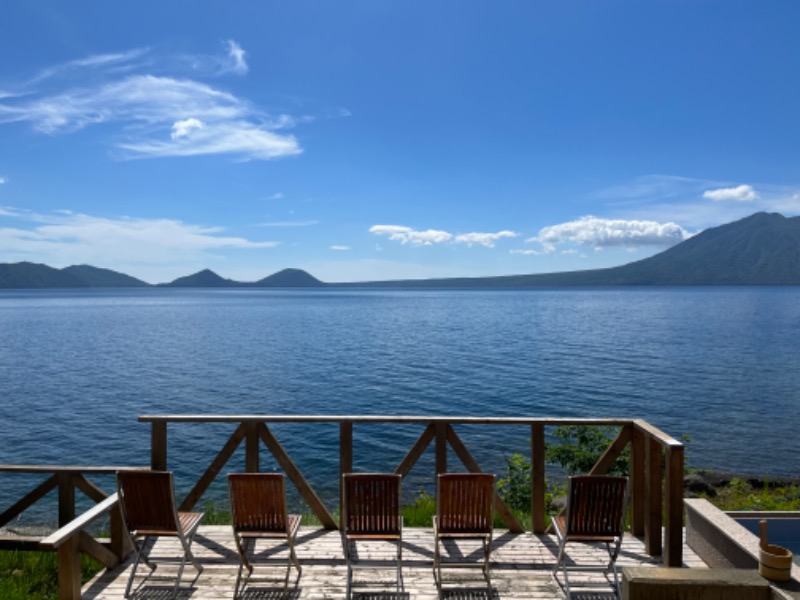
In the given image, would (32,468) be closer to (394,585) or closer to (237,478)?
(237,478)

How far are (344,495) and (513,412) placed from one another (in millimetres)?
18808

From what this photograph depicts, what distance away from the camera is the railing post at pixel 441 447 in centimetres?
634

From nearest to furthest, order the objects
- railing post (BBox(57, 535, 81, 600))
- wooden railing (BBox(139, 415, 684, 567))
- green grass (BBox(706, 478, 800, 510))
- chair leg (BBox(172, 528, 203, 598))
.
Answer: railing post (BBox(57, 535, 81, 600)), chair leg (BBox(172, 528, 203, 598)), wooden railing (BBox(139, 415, 684, 567)), green grass (BBox(706, 478, 800, 510))

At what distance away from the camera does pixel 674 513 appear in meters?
5.30

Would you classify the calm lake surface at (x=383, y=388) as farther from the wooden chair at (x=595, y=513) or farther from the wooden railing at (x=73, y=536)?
the wooden chair at (x=595, y=513)

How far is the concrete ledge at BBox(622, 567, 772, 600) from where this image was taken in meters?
3.48

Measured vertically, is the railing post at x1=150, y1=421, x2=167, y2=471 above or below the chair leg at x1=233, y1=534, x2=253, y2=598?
above

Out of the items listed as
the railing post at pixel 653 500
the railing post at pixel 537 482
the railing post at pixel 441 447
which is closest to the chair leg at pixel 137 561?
the railing post at pixel 441 447

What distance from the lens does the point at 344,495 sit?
504cm

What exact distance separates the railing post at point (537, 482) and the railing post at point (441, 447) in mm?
925

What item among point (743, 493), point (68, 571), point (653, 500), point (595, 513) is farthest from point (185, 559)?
point (743, 493)

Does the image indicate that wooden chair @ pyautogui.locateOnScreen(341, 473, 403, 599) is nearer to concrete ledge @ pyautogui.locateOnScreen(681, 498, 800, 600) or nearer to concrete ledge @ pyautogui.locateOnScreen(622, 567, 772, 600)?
concrete ledge @ pyautogui.locateOnScreen(622, 567, 772, 600)

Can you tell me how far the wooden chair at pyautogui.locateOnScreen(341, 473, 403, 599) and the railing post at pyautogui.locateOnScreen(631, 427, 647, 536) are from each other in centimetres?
267

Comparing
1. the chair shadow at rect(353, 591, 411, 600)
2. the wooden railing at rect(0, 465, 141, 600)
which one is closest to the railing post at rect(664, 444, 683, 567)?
the chair shadow at rect(353, 591, 411, 600)
